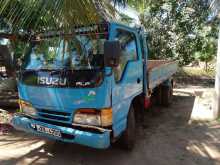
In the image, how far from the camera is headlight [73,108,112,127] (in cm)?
412

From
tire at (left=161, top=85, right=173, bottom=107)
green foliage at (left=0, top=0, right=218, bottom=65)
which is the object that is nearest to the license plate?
tire at (left=161, top=85, right=173, bottom=107)

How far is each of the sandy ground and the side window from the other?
135cm

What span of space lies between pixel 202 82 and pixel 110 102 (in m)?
11.2

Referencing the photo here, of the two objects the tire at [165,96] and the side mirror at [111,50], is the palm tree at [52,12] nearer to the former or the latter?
the side mirror at [111,50]

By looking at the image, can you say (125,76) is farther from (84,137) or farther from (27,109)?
(27,109)

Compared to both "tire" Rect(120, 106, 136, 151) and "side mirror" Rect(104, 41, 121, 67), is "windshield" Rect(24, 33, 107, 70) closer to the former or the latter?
"side mirror" Rect(104, 41, 121, 67)

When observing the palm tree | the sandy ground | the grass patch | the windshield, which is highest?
the palm tree

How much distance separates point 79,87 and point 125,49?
124 centimetres

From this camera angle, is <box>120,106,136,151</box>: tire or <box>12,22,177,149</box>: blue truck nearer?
<box>12,22,177,149</box>: blue truck

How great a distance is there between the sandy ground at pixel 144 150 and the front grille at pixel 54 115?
738mm

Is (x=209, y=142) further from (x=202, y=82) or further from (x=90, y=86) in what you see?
(x=202, y=82)

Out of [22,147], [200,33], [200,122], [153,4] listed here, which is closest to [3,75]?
[22,147]

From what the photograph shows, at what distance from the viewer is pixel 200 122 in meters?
6.75

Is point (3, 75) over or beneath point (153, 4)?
beneath
